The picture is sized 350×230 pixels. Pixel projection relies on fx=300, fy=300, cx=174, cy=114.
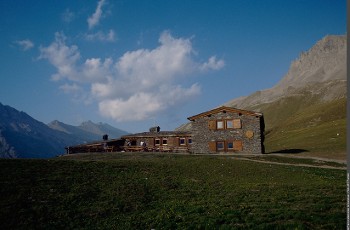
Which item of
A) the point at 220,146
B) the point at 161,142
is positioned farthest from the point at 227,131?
the point at 161,142

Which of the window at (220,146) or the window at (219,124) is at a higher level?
the window at (219,124)

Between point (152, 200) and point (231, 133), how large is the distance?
4139 cm

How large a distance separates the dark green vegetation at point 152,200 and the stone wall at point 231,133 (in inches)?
1104

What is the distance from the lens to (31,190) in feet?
67.5

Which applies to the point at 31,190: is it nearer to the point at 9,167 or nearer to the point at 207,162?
the point at 9,167

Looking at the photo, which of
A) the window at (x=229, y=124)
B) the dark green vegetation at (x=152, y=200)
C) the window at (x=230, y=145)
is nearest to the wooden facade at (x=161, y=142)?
the window at (x=230, y=145)

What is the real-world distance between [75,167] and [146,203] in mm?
11976

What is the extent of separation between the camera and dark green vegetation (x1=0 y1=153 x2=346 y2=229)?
1544cm

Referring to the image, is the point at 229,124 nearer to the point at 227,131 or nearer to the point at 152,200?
the point at 227,131

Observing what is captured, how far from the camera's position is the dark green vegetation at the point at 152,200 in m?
15.4

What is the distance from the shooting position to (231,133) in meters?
59.6

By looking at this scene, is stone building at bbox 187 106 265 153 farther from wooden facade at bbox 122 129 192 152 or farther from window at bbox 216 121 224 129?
wooden facade at bbox 122 129 192 152

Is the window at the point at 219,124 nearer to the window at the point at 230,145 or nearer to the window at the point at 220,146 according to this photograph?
the window at the point at 220,146

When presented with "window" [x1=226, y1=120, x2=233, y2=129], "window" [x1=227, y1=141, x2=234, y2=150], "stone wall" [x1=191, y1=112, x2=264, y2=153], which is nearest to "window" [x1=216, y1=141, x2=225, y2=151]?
"stone wall" [x1=191, y1=112, x2=264, y2=153]
